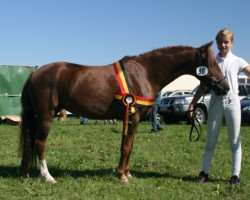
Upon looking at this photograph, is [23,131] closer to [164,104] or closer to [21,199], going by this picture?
[21,199]

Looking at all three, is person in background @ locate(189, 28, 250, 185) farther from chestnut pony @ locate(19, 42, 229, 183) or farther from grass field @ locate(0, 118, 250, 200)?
grass field @ locate(0, 118, 250, 200)

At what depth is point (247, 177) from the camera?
7090 mm

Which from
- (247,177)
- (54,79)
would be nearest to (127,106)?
(54,79)

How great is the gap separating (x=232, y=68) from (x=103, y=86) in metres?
1.93

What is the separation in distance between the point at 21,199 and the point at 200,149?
565cm

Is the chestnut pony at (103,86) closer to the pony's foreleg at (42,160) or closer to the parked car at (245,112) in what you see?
the pony's foreleg at (42,160)

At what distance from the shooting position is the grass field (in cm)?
597

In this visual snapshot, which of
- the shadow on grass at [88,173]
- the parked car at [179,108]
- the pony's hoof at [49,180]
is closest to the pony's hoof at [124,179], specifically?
the shadow on grass at [88,173]

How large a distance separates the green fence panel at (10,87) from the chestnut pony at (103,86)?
15388mm

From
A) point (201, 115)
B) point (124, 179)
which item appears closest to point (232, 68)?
point (124, 179)

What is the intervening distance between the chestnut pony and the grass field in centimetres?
44

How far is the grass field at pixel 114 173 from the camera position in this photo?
5969 millimetres

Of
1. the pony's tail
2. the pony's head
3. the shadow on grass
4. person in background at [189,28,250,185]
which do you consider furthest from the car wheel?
the pony's tail

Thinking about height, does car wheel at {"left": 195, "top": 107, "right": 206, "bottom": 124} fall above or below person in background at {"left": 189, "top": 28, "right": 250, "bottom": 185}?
below
